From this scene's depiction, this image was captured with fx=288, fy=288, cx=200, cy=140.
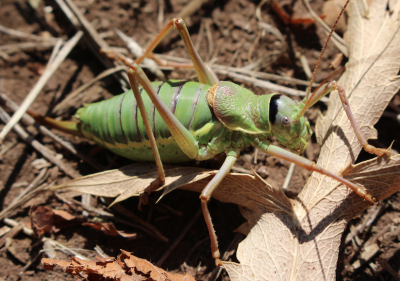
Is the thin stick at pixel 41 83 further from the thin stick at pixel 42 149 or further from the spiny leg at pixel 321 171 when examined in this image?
the spiny leg at pixel 321 171

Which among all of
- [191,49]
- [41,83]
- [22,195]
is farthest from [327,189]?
[41,83]

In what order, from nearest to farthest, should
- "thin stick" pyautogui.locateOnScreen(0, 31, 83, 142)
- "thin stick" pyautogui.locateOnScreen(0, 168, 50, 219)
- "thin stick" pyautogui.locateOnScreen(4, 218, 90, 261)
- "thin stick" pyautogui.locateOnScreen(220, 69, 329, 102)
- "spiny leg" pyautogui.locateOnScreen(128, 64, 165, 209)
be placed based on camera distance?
"spiny leg" pyautogui.locateOnScreen(128, 64, 165, 209), "thin stick" pyautogui.locateOnScreen(4, 218, 90, 261), "thin stick" pyautogui.locateOnScreen(0, 168, 50, 219), "thin stick" pyautogui.locateOnScreen(0, 31, 83, 142), "thin stick" pyautogui.locateOnScreen(220, 69, 329, 102)

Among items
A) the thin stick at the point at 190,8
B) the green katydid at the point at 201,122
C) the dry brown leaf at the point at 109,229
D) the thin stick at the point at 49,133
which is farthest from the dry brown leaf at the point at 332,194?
the thin stick at the point at 190,8

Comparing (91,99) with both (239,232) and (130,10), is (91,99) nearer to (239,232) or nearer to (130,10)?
(130,10)

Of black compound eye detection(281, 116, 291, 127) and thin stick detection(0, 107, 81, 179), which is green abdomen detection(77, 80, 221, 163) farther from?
thin stick detection(0, 107, 81, 179)

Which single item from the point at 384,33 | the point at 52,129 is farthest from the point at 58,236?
the point at 384,33

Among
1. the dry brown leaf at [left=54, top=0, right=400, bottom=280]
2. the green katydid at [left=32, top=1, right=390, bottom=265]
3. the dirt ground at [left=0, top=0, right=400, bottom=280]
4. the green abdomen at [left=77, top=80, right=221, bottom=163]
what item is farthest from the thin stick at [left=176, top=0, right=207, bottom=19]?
the dry brown leaf at [left=54, top=0, right=400, bottom=280]

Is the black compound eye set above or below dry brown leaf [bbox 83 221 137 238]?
above
